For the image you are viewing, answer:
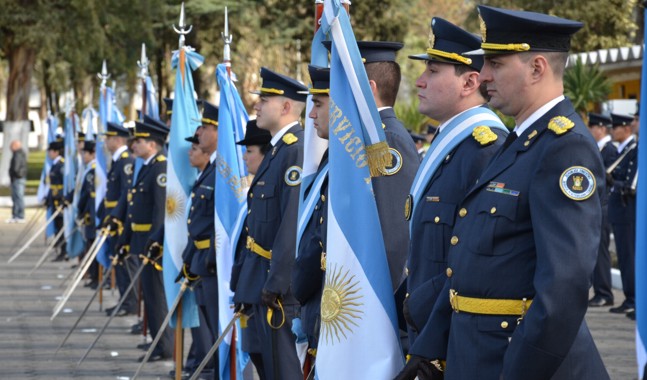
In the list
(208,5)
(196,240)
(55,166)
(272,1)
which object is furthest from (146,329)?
(272,1)

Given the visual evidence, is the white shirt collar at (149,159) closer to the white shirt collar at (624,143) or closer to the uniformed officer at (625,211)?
the uniformed officer at (625,211)

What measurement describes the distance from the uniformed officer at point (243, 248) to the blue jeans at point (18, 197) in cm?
2065

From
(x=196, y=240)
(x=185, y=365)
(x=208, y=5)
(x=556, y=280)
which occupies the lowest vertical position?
(x=185, y=365)

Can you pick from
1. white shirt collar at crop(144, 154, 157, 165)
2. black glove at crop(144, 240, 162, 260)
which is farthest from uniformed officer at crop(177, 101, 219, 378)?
white shirt collar at crop(144, 154, 157, 165)

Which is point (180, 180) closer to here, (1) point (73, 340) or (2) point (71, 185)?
(1) point (73, 340)

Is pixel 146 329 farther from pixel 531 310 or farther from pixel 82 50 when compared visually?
pixel 82 50

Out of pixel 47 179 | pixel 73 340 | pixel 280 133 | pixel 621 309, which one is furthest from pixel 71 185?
pixel 280 133

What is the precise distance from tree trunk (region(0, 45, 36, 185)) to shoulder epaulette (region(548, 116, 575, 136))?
34904mm

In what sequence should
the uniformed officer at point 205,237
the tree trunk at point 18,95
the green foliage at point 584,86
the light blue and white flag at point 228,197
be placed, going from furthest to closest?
the tree trunk at point 18,95 → the green foliage at point 584,86 → the uniformed officer at point 205,237 → the light blue and white flag at point 228,197

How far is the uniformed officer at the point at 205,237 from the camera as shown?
8195 mm

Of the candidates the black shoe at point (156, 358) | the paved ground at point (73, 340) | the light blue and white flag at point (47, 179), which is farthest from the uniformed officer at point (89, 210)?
the black shoe at point (156, 358)

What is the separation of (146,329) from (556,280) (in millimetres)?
Result: 7674

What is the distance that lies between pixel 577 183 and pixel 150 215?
7597 mm

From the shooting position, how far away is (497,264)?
12.6 feet
